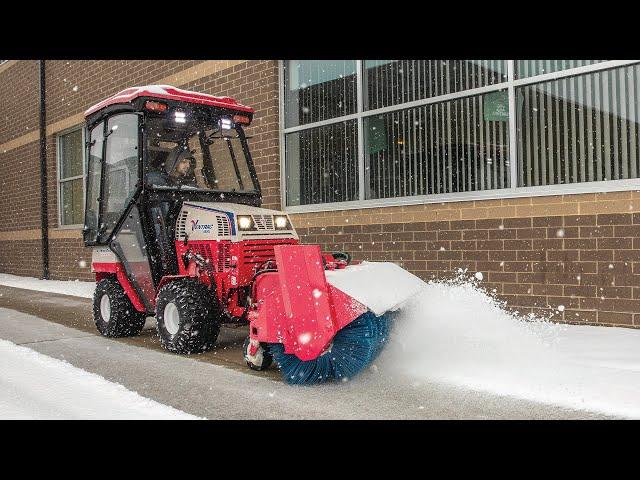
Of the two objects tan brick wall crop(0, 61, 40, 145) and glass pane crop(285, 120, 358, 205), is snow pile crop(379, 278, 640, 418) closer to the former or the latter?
glass pane crop(285, 120, 358, 205)

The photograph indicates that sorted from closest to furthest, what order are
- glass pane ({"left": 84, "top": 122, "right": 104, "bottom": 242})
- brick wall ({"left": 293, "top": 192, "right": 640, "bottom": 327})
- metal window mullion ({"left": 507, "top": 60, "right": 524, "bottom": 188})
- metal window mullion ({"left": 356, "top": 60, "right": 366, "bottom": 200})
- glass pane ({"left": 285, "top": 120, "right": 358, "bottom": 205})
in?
brick wall ({"left": 293, "top": 192, "right": 640, "bottom": 327})
glass pane ({"left": 84, "top": 122, "right": 104, "bottom": 242})
metal window mullion ({"left": 507, "top": 60, "right": 524, "bottom": 188})
metal window mullion ({"left": 356, "top": 60, "right": 366, "bottom": 200})
glass pane ({"left": 285, "top": 120, "right": 358, "bottom": 205})

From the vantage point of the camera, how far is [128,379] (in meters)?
4.89

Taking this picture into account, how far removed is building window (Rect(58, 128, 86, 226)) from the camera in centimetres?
1596

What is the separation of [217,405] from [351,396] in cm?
93

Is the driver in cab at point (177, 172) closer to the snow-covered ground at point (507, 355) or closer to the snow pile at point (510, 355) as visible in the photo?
the snow-covered ground at point (507, 355)

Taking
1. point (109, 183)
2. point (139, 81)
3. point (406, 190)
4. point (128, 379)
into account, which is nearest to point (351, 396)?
point (128, 379)

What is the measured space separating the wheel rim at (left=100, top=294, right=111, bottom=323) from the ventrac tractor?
2 centimetres

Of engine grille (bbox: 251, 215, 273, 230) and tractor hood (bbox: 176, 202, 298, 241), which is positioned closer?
tractor hood (bbox: 176, 202, 298, 241)

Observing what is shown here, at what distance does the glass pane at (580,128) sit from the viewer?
22.0 feet

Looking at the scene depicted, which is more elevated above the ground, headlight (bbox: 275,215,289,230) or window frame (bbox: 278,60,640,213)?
window frame (bbox: 278,60,640,213)

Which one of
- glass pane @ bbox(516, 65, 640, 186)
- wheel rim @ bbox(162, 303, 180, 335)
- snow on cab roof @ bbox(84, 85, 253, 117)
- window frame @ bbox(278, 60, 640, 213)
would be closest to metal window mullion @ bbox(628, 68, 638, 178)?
glass pane @ bbox(516, 65, 640, 186)

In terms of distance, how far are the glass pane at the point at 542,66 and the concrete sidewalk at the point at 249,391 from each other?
4.50m

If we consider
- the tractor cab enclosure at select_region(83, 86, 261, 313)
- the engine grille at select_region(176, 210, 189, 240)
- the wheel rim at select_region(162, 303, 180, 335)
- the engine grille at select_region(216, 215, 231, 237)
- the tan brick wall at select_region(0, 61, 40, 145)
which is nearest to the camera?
the engine grille at select_region(216, 215, 231, 237)

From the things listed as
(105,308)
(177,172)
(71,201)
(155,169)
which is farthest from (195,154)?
(71,201)
